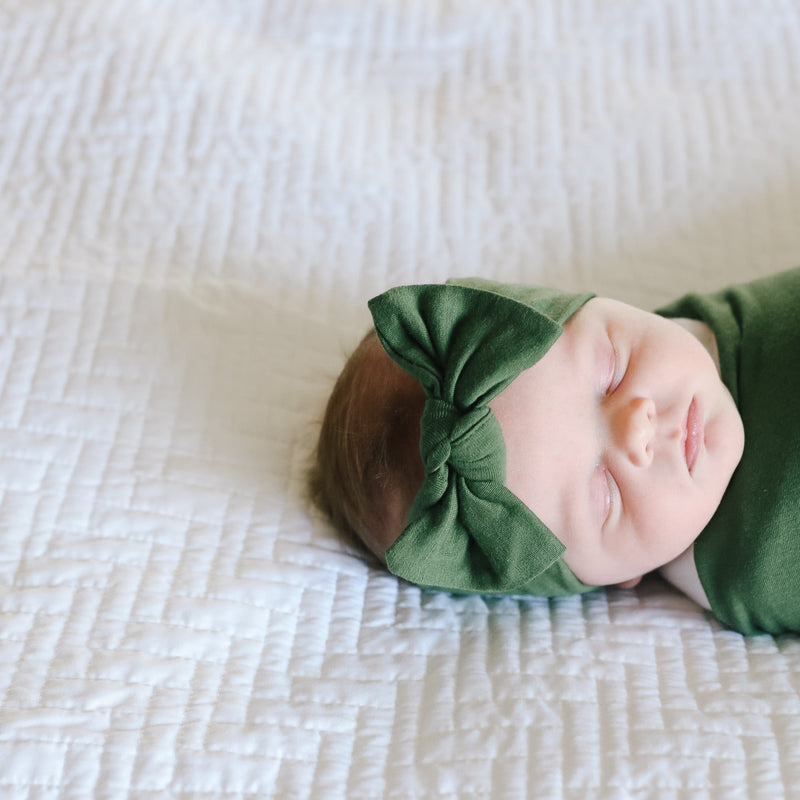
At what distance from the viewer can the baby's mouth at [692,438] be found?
39.5 inches

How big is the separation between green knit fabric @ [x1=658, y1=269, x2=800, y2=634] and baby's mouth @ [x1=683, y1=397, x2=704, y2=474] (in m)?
0.09

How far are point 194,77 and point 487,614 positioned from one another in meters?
0.98

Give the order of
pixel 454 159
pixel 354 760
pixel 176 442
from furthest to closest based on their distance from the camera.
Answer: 1. pixel 454 159
2. pixel 176 442
3. pixel 354 760

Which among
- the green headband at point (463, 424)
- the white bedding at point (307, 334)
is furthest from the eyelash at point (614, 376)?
the white bedding at point (307, 334)

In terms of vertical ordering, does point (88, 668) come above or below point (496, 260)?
below

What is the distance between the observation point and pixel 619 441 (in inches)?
37.9

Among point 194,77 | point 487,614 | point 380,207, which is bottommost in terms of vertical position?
point 487,614

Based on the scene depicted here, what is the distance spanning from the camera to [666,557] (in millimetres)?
1034

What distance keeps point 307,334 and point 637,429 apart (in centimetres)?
53

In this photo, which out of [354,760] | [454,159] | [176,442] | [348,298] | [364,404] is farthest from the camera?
[454,159]

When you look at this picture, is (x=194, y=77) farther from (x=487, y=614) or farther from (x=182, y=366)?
(x=487, y=614)

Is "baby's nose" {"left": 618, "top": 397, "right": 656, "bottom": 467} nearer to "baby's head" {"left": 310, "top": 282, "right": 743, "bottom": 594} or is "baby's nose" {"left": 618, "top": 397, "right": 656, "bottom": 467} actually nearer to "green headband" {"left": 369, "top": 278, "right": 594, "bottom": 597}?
"baby's head" {"left": 310, "top": 282, "right": 743, "bottom": 594}

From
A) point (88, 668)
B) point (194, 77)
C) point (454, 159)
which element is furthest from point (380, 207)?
point (88, 668)

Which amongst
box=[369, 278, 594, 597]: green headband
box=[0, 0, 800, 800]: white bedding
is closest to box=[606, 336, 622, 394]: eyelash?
box=[369, 278, 594, 597]: green headband
